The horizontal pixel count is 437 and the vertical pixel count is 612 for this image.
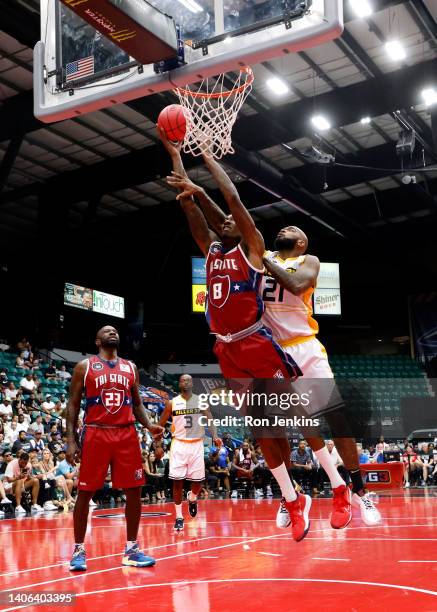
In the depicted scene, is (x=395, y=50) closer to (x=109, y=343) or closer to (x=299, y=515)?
(x=109, y=343)

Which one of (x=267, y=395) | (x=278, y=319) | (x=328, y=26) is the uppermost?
(x=328, y=26)

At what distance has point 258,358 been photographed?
4.96 m

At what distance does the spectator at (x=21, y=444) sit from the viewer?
14188mm

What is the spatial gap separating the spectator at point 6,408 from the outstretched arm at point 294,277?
12088 millimetres

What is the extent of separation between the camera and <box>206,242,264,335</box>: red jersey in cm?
493

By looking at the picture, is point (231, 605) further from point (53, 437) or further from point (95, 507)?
point (53, 437)

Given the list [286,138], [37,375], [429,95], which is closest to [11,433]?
[37,375]

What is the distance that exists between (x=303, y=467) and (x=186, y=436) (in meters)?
6.98

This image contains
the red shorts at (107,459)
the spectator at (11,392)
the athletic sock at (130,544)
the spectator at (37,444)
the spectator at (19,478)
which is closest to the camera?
the red shorts at (107,459)

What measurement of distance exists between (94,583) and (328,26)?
434 centimetres

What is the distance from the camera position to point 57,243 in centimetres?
1970

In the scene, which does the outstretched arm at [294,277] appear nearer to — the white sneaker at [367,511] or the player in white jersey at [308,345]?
the player in white jersey at [308,345]

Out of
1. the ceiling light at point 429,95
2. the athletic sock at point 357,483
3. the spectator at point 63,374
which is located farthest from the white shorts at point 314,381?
the spectator at point 63,374

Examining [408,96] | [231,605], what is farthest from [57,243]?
[231,605]
